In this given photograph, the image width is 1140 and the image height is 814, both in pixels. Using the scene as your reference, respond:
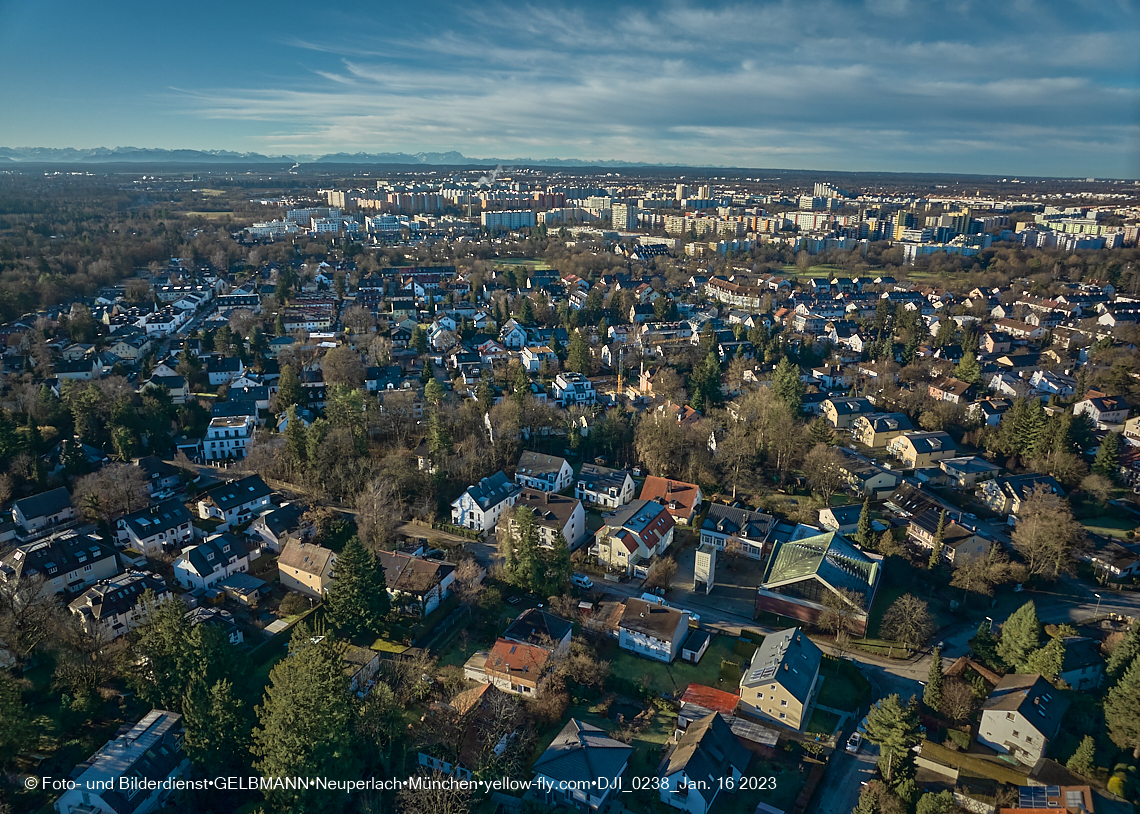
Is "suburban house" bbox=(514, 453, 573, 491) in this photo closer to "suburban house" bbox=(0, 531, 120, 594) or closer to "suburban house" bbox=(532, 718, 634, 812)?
"suburban house" bbox=(532, 718, 634, 812)

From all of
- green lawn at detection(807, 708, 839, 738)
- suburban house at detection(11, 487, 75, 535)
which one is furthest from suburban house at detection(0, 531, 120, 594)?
green lawn at detection(807, 708, 839, 738)

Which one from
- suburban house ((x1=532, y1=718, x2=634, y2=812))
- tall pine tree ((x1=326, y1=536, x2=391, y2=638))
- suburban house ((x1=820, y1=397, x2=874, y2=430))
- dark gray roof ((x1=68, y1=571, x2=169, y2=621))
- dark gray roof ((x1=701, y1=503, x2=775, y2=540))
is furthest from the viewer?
suburban house ((x1=820, y1=397, x2=874, y2=430))

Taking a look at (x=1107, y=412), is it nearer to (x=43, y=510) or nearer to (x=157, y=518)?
(x=157, y=518)

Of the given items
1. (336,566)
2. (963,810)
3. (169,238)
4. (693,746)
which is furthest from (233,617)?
(169,238)

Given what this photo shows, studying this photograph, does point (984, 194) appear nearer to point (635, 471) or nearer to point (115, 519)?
point (635, 471)

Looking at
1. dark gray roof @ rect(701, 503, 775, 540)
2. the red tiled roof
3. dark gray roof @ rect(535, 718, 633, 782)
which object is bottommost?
the red tiled roof

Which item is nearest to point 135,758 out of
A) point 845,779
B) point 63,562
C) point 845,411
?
point 63,562
